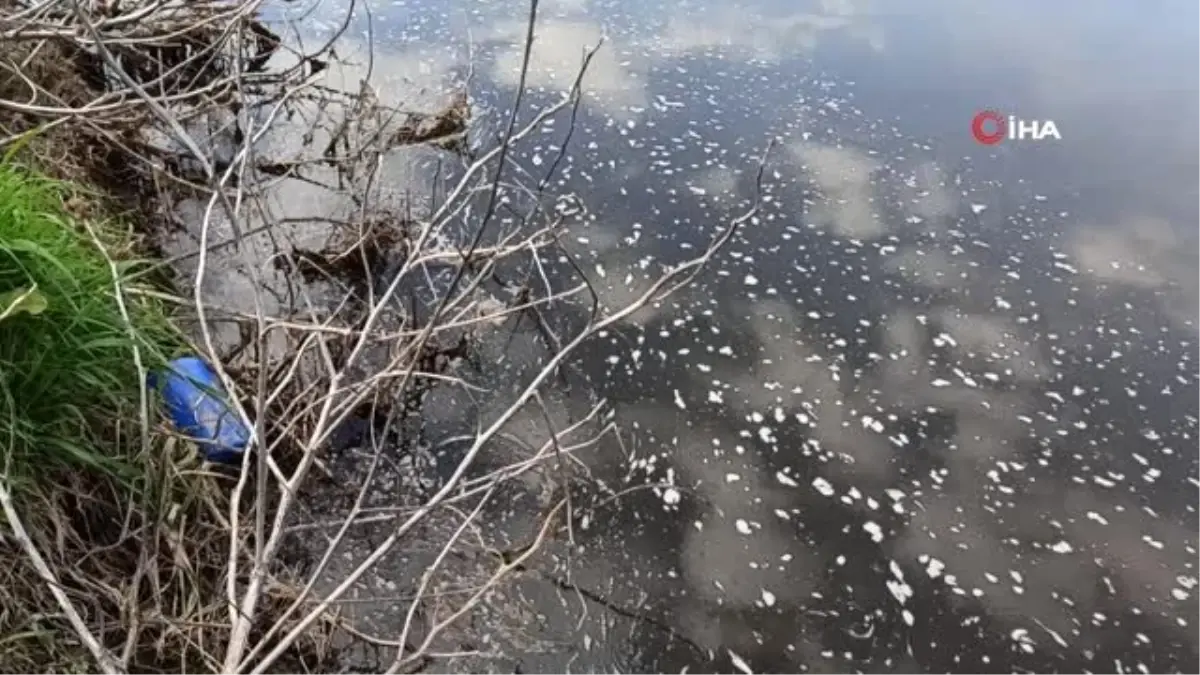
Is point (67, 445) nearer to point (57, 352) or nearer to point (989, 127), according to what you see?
point (57, 352)

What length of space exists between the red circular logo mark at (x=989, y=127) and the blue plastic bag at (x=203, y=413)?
2.47 m

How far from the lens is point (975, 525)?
7.20 feet

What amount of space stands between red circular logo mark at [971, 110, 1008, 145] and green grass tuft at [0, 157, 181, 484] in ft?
8.47

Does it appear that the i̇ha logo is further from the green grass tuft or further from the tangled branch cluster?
the green grass tuft

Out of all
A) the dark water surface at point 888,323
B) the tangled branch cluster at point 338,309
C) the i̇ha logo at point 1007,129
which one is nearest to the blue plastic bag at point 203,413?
the tangled branch cluster at point 338,309

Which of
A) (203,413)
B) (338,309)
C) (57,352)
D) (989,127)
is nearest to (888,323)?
(989,127)

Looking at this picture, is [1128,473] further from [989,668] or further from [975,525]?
[989,668]

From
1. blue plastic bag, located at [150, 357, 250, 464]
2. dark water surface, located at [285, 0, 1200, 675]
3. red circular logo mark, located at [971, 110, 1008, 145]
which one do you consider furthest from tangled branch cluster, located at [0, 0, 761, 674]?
red circular logo mark, located at [971, 110, 1008, 145]

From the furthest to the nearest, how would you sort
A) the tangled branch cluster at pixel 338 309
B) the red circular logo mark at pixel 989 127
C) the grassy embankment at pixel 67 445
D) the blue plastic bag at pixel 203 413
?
the red circular logo mark at pixel 989 127, the blue plastic bag at pixel 203 413, the tangled branch cluster at pixel 338 309, the grassy embankment at pixel 67 445

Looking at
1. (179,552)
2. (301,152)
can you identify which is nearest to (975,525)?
(179,552)

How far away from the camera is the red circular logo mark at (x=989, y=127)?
3.44m

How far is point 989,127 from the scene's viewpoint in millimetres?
3479

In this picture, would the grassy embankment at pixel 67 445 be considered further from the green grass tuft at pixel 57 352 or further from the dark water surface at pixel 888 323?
the dark water surface at pixel 888 323

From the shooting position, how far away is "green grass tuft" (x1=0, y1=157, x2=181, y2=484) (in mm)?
1679
